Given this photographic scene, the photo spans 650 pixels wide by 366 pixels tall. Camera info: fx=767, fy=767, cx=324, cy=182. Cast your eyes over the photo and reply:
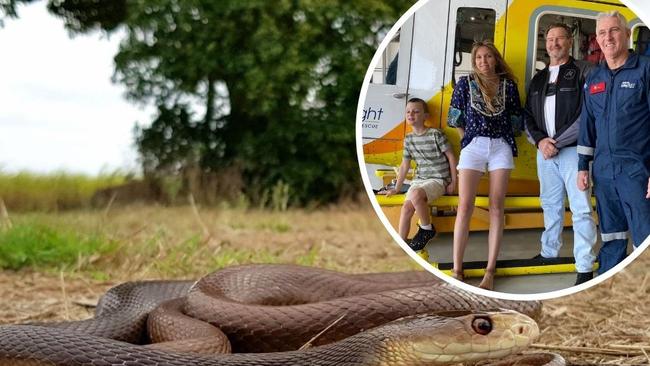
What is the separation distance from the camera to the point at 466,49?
8.23 ft

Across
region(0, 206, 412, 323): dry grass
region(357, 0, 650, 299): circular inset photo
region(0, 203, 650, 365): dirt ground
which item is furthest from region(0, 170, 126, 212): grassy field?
region(357, 0, 650, 299): circular inset photo

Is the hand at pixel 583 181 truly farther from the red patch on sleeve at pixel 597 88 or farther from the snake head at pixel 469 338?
the snake head at pixel 469 338

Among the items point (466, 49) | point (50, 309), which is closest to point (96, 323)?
point (50, 309)

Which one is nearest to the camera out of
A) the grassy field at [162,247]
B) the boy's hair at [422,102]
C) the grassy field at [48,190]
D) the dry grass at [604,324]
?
the boy's hair at [422,102]

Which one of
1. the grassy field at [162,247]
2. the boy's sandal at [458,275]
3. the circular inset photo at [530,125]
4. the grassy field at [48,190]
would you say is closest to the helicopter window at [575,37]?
the circular inset photo at [530,125]

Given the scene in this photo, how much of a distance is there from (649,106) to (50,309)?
139 inches

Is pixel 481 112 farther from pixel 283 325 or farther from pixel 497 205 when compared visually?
pixel 283 325

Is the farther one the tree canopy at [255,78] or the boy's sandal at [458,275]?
the tree canopy at [255,78]

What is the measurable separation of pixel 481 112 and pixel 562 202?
1.30ft

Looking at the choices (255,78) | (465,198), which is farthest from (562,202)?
(255,78)

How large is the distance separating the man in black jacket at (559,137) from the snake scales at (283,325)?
1.08 feet

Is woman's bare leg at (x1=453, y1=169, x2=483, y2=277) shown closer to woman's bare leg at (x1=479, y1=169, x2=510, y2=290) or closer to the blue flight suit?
woman's bare leg at (x1=479, y1=169, x2=510, y2=290)

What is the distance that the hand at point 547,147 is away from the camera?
8.25 ft

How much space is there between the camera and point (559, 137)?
2.55 metres
